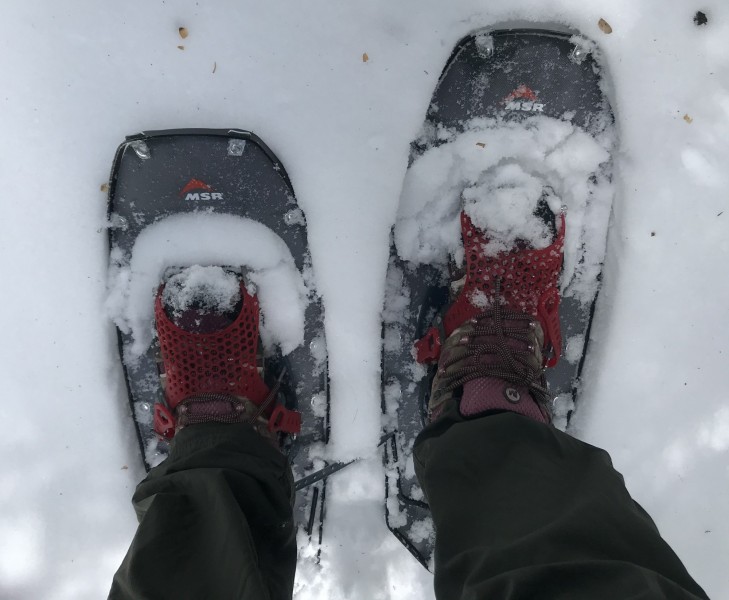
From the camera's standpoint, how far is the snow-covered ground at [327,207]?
45.3 inches

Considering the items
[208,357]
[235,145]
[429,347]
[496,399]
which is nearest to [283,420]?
[208,357]

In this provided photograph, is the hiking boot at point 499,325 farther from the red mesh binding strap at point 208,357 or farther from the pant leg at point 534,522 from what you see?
the red mesh binding strap at point 208,357

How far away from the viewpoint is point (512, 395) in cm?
100

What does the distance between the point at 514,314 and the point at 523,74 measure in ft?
1.58

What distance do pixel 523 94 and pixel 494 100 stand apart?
0.06 m

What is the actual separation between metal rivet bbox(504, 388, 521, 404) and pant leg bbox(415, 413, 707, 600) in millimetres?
75

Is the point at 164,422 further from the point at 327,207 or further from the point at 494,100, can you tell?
the point at 494,100

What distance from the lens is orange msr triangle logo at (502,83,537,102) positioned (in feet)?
3.79

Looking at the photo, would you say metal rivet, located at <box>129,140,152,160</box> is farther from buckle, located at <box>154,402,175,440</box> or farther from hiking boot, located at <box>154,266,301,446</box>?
buckle, located at <box>154,402,175,440</box>

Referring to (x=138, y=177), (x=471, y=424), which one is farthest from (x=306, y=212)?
(x=471, y=424)

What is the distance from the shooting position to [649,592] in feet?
2.04

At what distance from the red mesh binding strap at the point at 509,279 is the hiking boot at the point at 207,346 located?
1.18ft

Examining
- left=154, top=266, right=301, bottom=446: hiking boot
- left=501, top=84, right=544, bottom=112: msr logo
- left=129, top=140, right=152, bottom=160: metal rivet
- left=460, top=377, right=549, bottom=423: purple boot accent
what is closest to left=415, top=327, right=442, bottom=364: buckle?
left=460, top=377, right=549, bottom=423: purple boot accent

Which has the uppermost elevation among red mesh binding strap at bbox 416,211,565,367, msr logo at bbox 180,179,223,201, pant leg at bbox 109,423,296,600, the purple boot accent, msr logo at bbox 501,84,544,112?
msr logo at bbox 501,84,544,112
